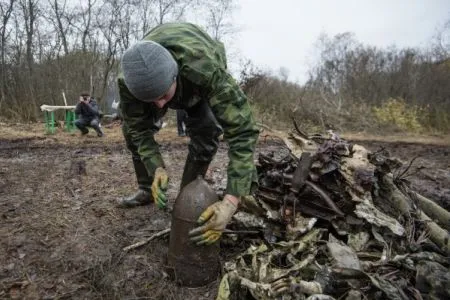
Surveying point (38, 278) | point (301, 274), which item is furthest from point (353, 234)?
point (38, 278)

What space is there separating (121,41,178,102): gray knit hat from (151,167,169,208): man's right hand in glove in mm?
712

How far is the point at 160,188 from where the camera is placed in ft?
8.73

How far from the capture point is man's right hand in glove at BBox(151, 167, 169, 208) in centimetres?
260

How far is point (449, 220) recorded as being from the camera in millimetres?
3348

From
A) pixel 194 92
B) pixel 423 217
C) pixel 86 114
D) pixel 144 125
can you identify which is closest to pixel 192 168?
pixel 144 125

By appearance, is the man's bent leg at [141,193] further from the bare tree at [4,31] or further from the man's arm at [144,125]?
the bare tree at [4,31]

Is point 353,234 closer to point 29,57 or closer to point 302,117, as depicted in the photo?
point 302,117

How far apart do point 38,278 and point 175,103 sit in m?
1.49

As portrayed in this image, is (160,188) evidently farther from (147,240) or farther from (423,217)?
(423,217)

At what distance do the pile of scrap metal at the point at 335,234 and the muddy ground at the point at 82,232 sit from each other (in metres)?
0.52

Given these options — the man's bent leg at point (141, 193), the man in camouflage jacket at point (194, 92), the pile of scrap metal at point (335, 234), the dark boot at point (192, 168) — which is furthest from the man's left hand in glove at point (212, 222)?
the man's bent leg at point (141, 193)

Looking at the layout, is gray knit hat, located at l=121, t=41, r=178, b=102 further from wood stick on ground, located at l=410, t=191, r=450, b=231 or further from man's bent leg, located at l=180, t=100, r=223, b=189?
wood stick on ground, located at l=410, t=191, r=450, b=231

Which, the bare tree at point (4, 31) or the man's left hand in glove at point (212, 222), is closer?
the man's left hand in glove at point (212, 222)

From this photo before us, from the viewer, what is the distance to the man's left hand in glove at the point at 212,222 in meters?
2.26
